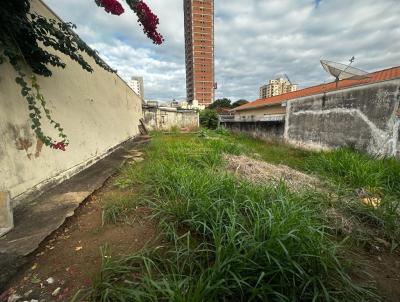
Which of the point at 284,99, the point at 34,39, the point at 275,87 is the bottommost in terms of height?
the point at 34,39

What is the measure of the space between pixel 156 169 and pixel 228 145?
2916mm

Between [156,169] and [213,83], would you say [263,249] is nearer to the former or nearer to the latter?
[156,169]

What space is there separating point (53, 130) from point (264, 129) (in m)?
9.23

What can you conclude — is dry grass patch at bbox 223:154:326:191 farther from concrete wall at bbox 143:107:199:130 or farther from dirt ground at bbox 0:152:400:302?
concrete wall at bbox 143:107:199:130

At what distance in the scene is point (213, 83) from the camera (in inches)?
2248

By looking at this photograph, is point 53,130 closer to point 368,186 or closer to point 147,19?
point 147,19

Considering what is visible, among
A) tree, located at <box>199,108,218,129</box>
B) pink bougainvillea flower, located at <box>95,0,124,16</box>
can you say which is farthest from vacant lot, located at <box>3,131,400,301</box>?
tree, located at <box>199,108,218,129</box>

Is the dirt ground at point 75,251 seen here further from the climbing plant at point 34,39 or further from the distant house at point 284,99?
the distant house at point 284,99

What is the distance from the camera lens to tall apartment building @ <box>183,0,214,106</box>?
50.6 m

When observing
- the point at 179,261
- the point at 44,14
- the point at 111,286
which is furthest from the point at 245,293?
the point at 44,14

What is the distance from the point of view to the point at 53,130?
2717 millimetres

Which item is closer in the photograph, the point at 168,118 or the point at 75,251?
the point at 75,251

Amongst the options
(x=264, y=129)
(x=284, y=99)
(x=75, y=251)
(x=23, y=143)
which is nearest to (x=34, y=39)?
(x=23, y=143)

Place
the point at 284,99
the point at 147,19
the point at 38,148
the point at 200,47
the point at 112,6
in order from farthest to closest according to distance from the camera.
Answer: the point at 200,47, the point at 284,99, the point at 38,148, the point at 147,19, the point at 112,6
